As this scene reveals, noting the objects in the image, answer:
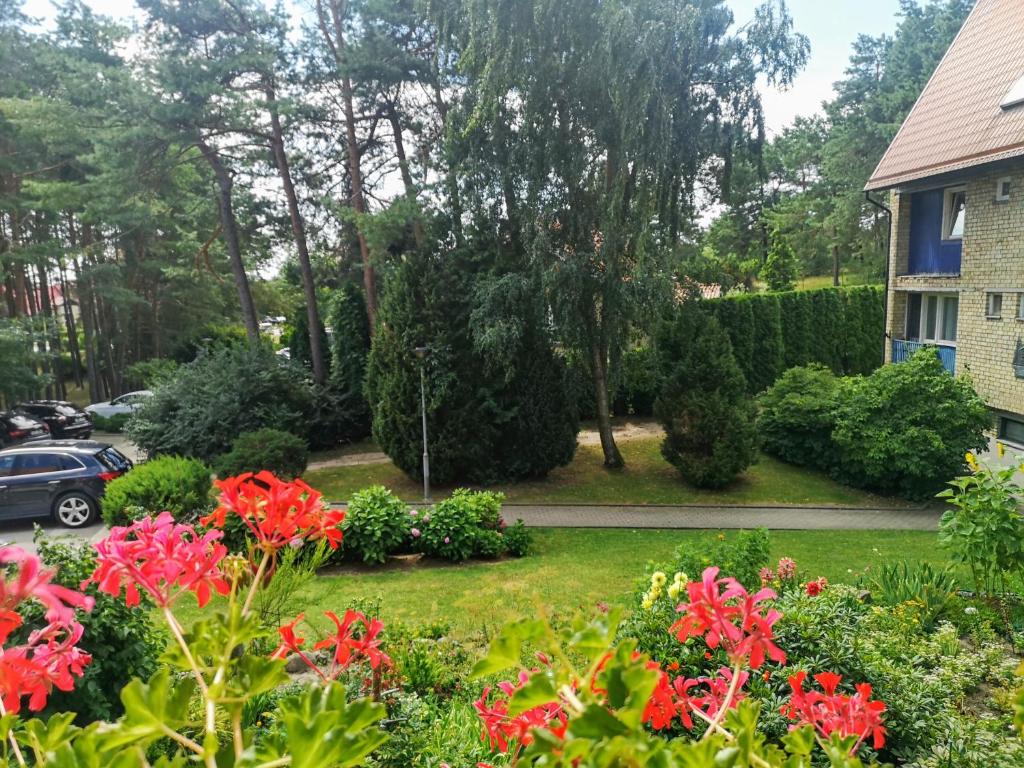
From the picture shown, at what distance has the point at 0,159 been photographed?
23.4 m

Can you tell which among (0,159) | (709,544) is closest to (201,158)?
(0,159)

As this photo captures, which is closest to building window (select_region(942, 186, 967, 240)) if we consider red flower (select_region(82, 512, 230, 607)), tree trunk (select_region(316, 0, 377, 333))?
tree trunk (select_region(316, 0, 377, 333))

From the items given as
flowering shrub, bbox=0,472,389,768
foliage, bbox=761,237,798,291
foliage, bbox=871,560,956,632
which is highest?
foliage, bbox=761,237,798,291

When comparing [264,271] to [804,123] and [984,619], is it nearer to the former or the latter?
[984,619]

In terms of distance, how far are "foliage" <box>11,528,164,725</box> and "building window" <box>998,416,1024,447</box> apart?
17.7 meters

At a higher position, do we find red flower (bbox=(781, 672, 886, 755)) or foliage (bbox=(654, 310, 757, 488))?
red flower (bbox=(781, 672, 886, 755))

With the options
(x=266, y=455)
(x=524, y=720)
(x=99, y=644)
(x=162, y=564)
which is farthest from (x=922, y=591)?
(x=266, y=455)

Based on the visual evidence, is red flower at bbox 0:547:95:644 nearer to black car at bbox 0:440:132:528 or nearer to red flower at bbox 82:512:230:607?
red flower at bbox 82:512:230:607

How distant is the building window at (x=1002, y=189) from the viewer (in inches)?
615

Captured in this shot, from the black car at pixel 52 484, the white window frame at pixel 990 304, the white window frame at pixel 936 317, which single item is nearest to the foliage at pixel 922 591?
the white window frame at pixel 990 304

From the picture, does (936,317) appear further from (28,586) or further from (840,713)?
(28,586)

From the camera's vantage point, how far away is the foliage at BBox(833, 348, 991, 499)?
14.4 metres

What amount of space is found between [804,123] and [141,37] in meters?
34.6

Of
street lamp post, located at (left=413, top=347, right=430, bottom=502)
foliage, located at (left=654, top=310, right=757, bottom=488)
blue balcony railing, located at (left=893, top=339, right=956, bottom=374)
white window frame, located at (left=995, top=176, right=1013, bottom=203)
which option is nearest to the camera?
street lamp post, located at (left=413, top=347, right=430, bottom=502)
